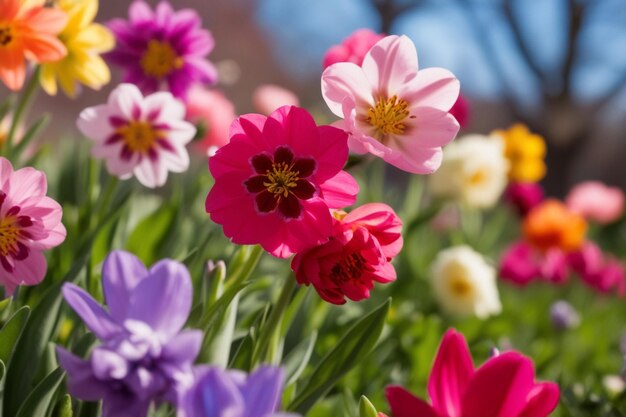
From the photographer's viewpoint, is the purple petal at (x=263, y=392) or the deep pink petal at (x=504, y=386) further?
the deep pink petal at (x=504, y=386)

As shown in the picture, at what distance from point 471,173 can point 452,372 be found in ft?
4.67

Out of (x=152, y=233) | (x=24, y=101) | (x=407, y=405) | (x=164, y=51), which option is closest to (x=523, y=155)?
(x=152, y=233)

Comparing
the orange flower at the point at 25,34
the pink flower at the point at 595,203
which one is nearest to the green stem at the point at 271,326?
the orange flower at the point at 25,34

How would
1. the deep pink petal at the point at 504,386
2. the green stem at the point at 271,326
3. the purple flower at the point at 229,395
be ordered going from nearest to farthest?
the purple flower at the point at 229,395
the deep pink petal at the point at 504,386
the green stem at the point at 271,326

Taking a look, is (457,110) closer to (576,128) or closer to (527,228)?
(527,228)

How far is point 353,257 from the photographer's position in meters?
0.48

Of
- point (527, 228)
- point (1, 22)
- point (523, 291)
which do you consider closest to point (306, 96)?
point (523, 291)

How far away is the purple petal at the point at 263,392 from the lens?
303 mm

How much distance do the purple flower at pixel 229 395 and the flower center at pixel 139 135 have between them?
496 mm

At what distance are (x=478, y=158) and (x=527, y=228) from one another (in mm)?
580

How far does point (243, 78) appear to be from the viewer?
27.7 feet

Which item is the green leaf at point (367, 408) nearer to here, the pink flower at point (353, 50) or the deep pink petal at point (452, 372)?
the deep pink petal at point (452, 372)

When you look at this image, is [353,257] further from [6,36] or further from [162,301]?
[6,36]

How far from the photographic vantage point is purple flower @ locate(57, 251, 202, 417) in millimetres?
338
